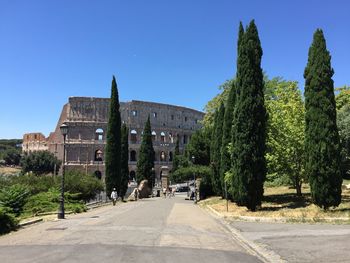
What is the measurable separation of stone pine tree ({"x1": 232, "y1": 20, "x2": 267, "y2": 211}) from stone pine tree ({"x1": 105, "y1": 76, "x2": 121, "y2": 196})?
22165mm

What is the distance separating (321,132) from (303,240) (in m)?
9.12

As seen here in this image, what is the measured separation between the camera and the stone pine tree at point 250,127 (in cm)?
2305

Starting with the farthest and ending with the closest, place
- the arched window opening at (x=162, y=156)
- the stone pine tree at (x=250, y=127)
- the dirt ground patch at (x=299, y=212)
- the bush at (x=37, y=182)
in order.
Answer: the arched window opening at (x=162, y=156)
the bush at (x=37, y=182)
the stone pine tree at (x=250, y=127)
the dirt ground patch at (x=299, y=212)

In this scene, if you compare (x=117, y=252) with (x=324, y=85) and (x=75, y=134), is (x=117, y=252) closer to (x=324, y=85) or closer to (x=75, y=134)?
(x=324, y=85)

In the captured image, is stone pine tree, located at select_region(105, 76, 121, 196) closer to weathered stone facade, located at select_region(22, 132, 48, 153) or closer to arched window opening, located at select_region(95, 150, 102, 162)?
arched window opening, located at select_region(95, 150, 102, 162)

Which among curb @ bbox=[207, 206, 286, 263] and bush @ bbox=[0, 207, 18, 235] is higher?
bush @ bbox=[0, 207, 18, 235]

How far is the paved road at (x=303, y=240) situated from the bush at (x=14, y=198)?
10.3m

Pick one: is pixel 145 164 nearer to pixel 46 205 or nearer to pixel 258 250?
pixel 46 205

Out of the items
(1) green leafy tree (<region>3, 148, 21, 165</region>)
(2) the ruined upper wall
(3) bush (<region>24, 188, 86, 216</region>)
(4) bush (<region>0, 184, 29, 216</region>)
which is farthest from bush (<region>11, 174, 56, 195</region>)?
(1) green leafy tree (<region>3, 148, 21, 165</region>)

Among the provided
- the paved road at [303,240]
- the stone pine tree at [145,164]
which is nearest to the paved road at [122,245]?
the paved road at [303,240]

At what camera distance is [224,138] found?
3259 centimetres

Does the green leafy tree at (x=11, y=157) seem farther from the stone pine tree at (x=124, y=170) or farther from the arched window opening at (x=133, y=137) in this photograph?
the stone pine tree at (x=124, y=170)

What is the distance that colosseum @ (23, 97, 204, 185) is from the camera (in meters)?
106

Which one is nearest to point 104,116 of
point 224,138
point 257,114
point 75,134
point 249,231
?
point 75,134
